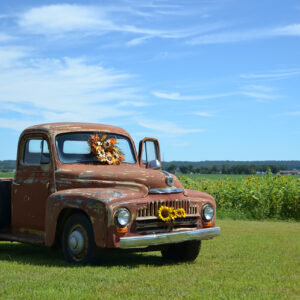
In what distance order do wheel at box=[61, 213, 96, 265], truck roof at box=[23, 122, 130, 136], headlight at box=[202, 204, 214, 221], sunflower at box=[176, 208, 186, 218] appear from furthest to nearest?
truck roof at box=[23, 122, 130, 136] → headlight at box=[202, 204, 214, 221] → sunflower at box=[176, 208, 186, 218] → wheel at box=[61, 213, 96, 265]

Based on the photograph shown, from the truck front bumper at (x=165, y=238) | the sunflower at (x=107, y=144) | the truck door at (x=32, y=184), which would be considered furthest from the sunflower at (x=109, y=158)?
the truck front bumper at (x=165, y=238)

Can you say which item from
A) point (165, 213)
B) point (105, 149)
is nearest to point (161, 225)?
point (165, 213)

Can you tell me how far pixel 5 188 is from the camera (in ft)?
32.2

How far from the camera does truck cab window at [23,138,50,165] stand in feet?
29.6

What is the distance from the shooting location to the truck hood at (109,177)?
26.8ft

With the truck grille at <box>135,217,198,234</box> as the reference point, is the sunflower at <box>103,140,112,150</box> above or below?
above

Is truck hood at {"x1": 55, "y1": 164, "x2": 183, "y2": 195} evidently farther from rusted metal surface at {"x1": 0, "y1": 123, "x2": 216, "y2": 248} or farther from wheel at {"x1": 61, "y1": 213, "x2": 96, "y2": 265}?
wheel at {"x1": 61, "y1": 213, "x2": 96, "y2": 265}

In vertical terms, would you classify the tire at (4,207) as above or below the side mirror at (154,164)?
below

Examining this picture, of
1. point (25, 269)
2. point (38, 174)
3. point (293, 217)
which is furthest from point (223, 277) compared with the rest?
point (293, 217)

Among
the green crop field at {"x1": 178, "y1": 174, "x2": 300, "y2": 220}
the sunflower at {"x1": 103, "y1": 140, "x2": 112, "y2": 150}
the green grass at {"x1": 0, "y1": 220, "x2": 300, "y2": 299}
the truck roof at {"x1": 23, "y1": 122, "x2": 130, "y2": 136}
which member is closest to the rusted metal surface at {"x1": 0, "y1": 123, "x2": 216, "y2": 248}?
the truck roof at {"x1": 23, "y1": 122, "x2": 130, "y2": 136}

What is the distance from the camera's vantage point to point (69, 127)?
30.2ft

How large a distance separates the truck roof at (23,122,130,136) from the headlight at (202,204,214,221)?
214 centimetres

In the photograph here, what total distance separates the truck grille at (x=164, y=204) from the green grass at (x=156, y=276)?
789mm

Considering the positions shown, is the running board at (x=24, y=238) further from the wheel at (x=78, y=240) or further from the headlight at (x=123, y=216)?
the headlight at (x=123, y=216)
